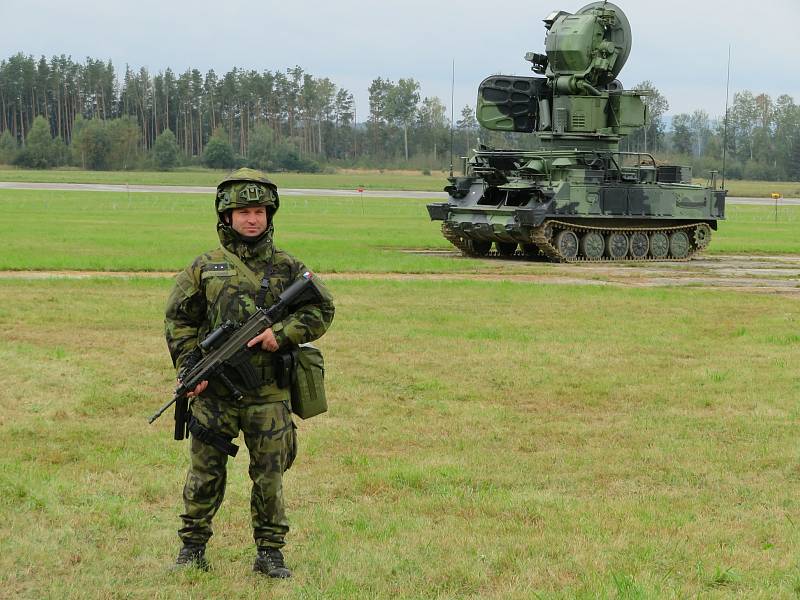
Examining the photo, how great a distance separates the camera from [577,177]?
99.1 feet

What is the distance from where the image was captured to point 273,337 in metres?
6.45

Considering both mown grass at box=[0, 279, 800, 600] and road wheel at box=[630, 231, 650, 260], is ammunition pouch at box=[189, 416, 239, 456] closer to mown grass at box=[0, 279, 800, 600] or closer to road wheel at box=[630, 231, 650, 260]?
mown grass at box=[0, 279, 800, 600]

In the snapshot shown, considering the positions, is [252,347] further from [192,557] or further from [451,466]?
[451,466]

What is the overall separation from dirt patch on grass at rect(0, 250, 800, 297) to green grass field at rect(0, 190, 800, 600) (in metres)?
3.32

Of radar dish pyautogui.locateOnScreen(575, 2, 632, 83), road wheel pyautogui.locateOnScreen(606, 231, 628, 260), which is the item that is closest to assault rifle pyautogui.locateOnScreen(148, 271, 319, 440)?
road wheel pyautogui.locateOnScreen(606, 231, 628, 260)

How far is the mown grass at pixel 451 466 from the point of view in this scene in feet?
22.1

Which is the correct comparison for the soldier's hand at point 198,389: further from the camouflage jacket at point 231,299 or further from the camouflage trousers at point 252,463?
the camouflage jacket at point 231,299

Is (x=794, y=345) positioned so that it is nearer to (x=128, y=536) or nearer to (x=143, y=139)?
(x=128, y=536)

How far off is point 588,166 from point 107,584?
2569 cm

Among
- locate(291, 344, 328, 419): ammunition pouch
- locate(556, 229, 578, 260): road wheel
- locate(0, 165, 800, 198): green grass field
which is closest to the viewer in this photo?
locate(291, 344, 328, 419): ammunition pouch

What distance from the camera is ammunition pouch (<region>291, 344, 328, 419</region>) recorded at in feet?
21.7

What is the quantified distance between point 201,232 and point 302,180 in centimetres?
5865

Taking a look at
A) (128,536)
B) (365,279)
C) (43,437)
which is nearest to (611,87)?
(365,279)

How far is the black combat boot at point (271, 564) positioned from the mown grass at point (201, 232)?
18.5 meters
